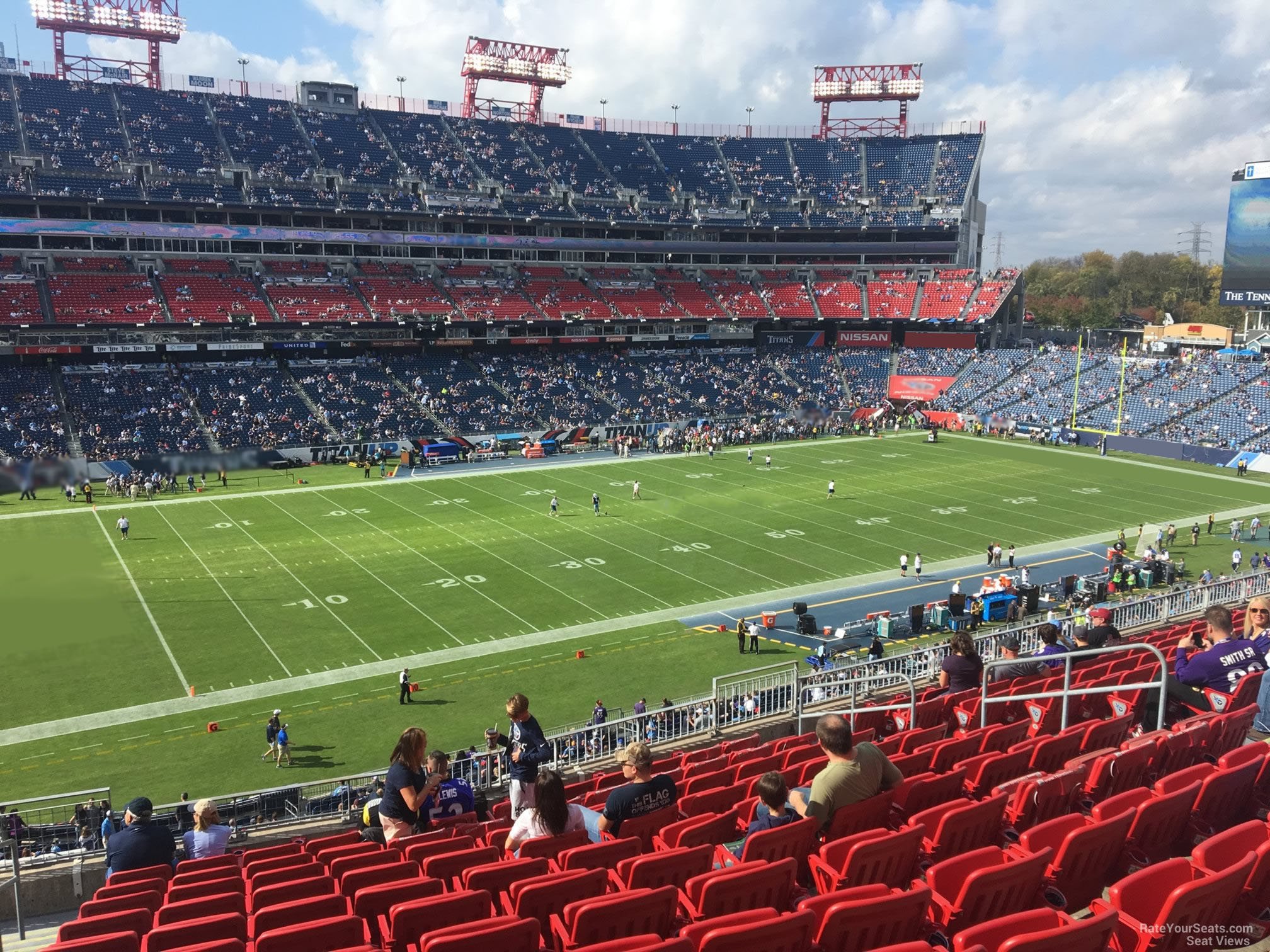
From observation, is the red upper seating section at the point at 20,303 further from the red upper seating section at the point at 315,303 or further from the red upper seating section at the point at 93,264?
the red upper seating section at the point at 315,303

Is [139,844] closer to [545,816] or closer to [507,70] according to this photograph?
[545,816]

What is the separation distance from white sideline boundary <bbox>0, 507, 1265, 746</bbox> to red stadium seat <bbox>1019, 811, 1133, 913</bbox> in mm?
20237

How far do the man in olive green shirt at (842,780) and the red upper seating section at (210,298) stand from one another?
60527 mm

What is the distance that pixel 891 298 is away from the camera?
8525cm

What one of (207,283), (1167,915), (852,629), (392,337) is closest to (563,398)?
(392,337)

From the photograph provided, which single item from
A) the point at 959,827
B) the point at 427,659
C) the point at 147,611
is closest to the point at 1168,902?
the point at 959,827

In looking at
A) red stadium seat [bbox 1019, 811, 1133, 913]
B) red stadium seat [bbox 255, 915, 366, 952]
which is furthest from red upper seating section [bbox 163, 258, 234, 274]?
red stadium seat [bbox 1019, 811, 1133, 913]

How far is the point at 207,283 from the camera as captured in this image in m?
62.4

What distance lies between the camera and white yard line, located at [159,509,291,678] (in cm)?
2600

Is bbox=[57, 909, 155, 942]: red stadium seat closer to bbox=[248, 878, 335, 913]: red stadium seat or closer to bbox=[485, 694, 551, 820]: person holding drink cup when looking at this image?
bbox=[248, 878, 335, 913]: red stadium seat

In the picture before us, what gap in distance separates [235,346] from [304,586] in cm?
3425

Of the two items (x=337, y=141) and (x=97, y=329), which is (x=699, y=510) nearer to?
(x=97, y=329)

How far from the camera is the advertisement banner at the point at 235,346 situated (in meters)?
59.8

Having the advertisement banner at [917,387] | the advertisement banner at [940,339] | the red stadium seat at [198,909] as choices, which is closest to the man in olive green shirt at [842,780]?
the red stadium seat at [198,909]
